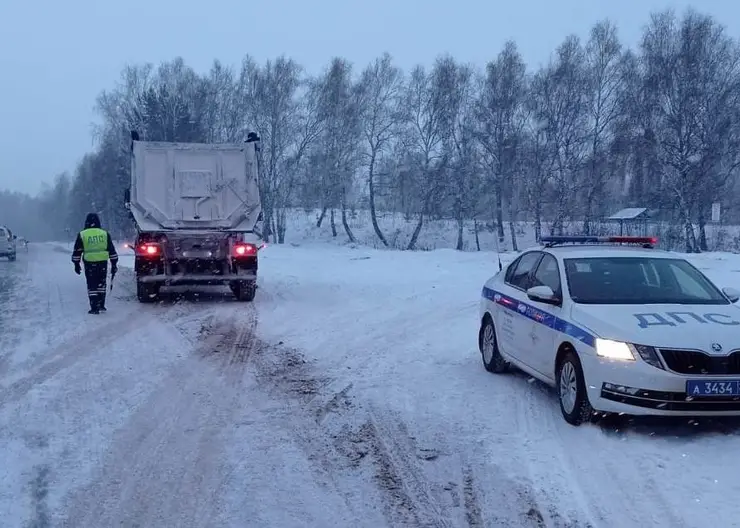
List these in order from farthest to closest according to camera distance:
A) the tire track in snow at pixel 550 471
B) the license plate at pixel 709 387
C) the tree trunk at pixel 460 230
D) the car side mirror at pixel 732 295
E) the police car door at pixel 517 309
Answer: the tree trunk at pixel 460 230, the police car door at pixel 517 309, the car side mirror at pixel 732 295, the license plate at pixel 709 387, the tire track in snow at pixel 550 471

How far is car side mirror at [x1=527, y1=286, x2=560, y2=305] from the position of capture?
722 cm

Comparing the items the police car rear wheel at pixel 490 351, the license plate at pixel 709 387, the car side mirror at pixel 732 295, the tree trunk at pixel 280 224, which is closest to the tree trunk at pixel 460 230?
the tree trunk at pixel 280 224

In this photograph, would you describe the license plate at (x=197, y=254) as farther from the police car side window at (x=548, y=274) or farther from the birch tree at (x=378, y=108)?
the birch tree at (x=378, y=108)

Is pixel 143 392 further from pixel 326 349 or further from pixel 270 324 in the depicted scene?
pixel 270 324

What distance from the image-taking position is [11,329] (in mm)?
12133

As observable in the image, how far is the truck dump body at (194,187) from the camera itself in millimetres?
16391

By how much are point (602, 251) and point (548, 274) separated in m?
0.63

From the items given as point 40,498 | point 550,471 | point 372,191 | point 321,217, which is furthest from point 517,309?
point 321,217

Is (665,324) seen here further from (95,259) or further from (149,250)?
(149,250)

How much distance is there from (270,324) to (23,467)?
24.6ft

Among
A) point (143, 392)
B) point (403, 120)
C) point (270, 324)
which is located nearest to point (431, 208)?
point (403, 120)

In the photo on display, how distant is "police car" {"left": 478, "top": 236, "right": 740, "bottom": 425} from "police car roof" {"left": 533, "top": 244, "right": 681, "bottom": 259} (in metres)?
0.01

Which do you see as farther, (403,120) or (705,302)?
(403,120)

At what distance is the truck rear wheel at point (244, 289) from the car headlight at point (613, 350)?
10.4 metres
